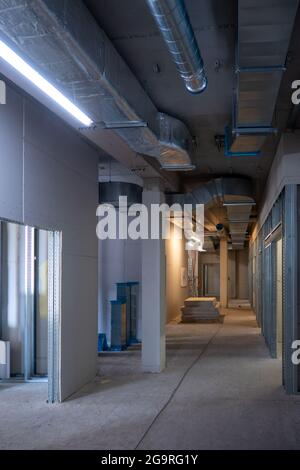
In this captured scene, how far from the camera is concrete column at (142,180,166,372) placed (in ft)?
22.7

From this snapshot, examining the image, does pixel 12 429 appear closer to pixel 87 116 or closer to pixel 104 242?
pixel 87 116

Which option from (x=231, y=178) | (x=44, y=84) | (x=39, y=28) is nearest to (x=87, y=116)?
(x=44, y=84)

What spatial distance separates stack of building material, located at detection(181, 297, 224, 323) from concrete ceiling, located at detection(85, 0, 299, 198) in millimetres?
7983

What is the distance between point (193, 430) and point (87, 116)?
2.77 metres

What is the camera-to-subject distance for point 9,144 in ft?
14.2

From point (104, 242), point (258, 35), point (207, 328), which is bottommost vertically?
point (207, 328)

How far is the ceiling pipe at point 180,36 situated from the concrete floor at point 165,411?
278 cm

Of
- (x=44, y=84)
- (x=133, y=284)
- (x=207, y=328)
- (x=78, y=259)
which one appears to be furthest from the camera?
(x=207, y=328)

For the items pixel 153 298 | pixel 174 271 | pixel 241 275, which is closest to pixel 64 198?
pixel 153 298

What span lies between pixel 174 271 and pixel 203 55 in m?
10.8

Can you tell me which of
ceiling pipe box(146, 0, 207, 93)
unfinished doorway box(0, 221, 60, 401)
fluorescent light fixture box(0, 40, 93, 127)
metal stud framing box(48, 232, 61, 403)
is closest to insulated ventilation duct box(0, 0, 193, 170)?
Result: fluorescent light fixture box(0, 40, 93, 127)

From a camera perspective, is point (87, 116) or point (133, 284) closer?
point (87, 116)

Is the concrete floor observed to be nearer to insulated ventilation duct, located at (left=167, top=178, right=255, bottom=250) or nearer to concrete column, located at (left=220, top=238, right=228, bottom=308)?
insulated ventilation duct, located at (left=167, top=178, right=255, bottom=250)

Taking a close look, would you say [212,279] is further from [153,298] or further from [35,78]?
[35,78]
